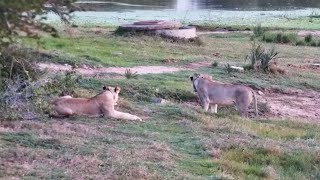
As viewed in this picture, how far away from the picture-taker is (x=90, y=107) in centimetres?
1059

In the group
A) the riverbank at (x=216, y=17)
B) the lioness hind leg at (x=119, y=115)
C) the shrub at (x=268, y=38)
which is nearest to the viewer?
the lioness hind leg at (x=119, y=115)

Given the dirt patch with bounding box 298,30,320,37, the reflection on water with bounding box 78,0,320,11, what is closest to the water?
the reflection on water with bounding box 78,0,320,11

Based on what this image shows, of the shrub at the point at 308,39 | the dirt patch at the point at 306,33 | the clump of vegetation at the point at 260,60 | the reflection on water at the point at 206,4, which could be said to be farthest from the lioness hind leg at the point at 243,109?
the reflection on water at the point at 206,4

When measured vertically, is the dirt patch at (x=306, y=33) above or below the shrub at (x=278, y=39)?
below

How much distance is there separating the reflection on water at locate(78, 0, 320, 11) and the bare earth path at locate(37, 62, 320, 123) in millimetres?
24091

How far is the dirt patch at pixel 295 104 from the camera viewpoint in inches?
563

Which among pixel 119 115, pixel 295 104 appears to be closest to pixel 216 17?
pixel 295 104

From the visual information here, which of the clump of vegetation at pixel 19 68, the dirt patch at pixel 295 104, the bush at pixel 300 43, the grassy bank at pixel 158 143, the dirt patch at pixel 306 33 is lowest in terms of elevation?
the dirt patch at pixel 306 33

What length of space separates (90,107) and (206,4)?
1485 inches

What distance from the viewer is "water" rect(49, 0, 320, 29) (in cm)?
3391

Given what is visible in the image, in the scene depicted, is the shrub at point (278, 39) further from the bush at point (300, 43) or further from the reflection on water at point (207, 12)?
the reflection on water at point (207, 12)

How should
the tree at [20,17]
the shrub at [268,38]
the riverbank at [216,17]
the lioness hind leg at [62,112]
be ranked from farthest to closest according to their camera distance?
the riverbank at [216,17] < the shrub at [268,38] < the lioness hind leg at [62,112] < the tree at [20,17]

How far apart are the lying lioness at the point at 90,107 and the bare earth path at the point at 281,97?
327 cm

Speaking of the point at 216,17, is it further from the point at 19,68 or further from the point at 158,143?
the point at 158,143
